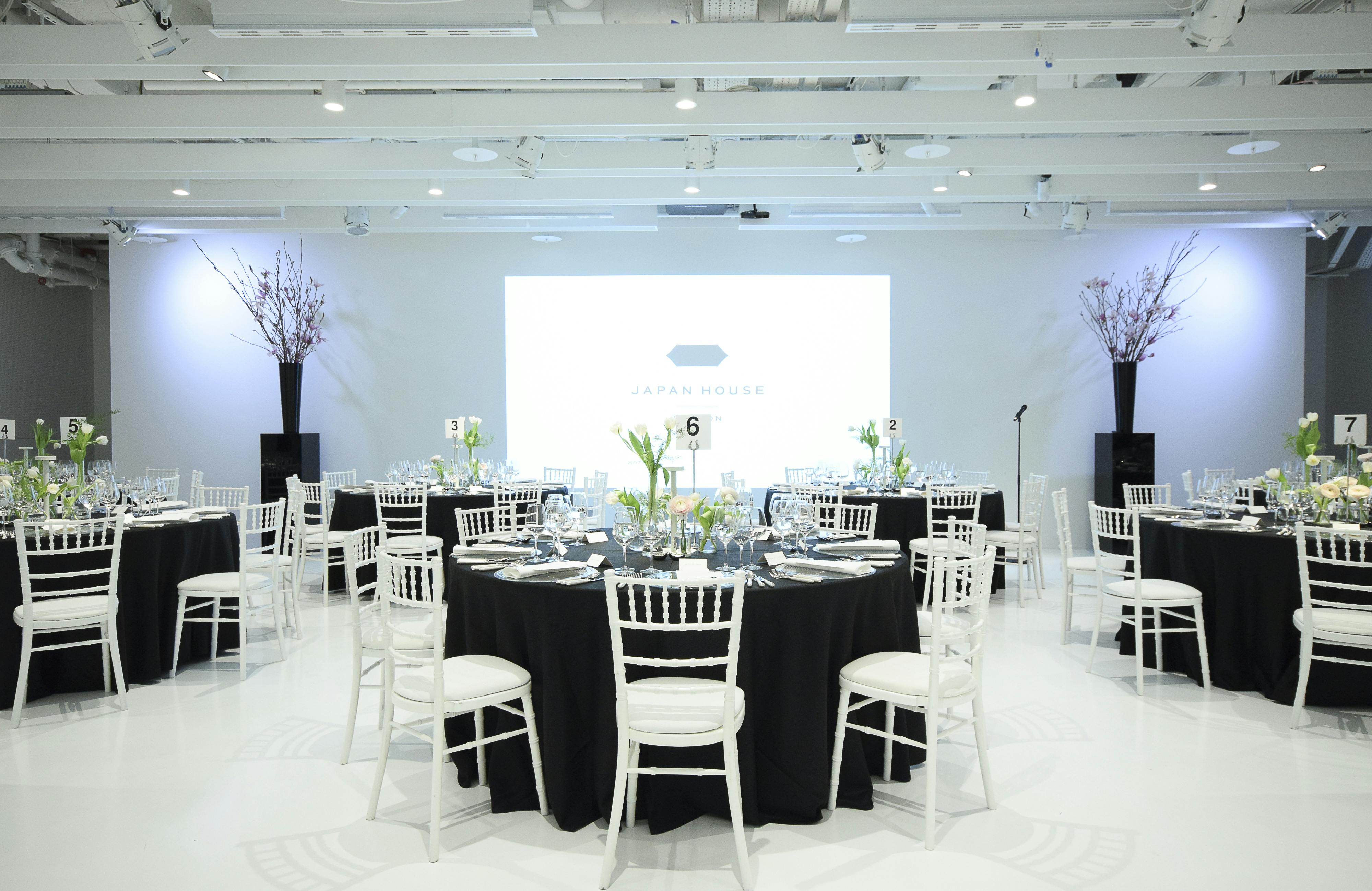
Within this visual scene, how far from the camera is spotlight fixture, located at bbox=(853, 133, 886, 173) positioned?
7047 millimetres

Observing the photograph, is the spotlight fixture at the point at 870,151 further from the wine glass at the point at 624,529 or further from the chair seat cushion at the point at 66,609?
the chair seat cushion at the point at 66,609

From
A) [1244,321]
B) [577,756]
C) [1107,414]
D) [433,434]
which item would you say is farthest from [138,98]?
[1244,321]

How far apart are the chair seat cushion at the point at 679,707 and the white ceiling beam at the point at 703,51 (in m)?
3.69

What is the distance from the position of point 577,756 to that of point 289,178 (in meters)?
6.49

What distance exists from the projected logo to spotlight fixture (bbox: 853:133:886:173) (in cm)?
332

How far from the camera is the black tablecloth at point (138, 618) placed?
4.61 m

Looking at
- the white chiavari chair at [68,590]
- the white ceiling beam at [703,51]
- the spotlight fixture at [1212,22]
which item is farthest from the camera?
the white ceiling beam at [703,51]

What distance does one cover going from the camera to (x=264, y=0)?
4.43m

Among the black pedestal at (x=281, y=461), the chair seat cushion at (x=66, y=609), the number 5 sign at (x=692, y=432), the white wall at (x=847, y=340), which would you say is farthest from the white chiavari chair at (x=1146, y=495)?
the black pedestal at (x=281, y=461)

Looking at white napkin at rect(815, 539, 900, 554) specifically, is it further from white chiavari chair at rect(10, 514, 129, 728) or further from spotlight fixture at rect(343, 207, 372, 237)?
spotlight fixture at rect(343, 207, 372, 237)

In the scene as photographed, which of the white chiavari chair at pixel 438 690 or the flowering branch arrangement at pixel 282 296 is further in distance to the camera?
the flowering branch arrangement at pixel 282 296

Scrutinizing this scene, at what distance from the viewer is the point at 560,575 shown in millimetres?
3471

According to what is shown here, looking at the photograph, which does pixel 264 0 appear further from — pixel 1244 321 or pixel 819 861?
pixel 1244 321

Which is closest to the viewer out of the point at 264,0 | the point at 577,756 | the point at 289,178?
the point at 577,756
